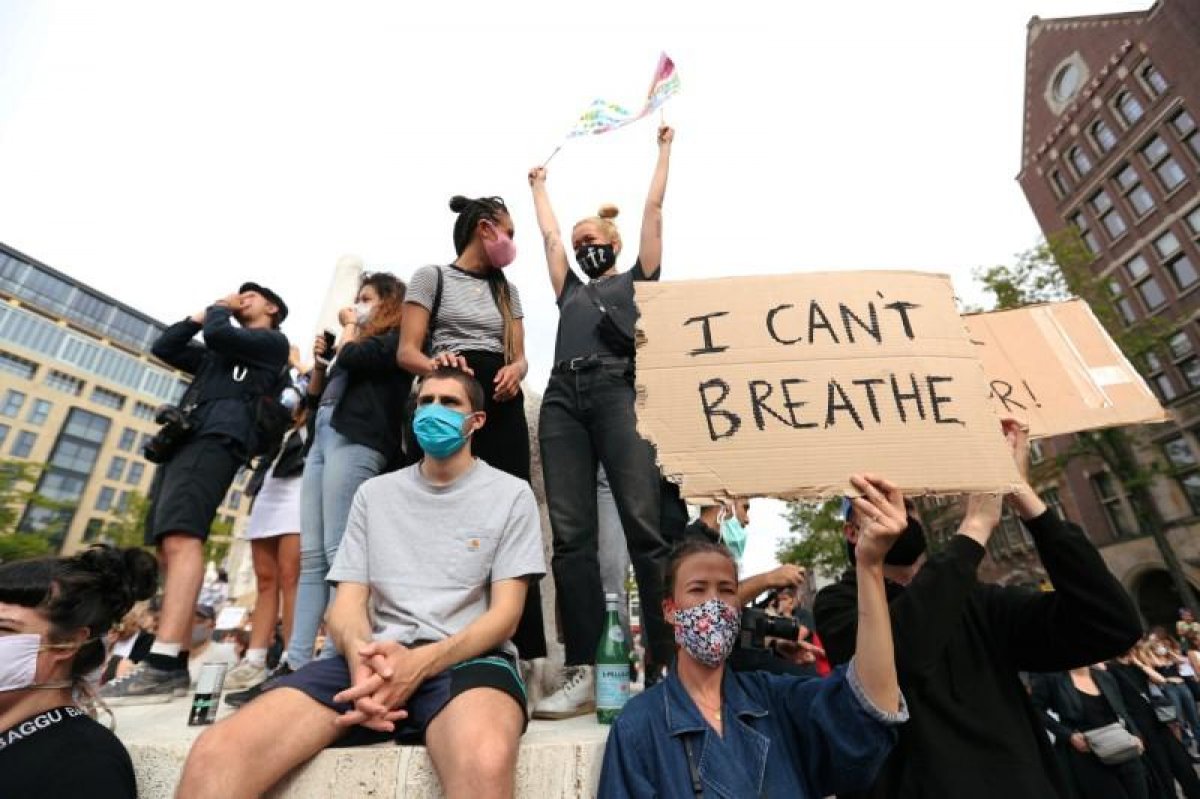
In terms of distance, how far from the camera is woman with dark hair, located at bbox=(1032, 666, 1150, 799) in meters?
4.74

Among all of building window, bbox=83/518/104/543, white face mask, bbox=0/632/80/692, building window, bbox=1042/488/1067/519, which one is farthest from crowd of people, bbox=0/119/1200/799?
building window, bbox=83/518/104/543

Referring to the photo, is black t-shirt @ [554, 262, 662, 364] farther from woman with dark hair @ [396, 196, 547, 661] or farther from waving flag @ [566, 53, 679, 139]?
waving flag @ [566, 53, 679, 139]

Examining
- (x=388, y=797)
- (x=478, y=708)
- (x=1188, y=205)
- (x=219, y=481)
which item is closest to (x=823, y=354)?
(x=478, y=708)

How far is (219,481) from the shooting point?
10.9 ft

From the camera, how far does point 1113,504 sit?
25781 mm

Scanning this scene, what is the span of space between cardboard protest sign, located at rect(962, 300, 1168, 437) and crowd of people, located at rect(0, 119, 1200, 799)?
186 mm

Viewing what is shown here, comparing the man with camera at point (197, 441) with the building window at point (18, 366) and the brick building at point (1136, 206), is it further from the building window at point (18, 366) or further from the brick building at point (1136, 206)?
the building window at point (18, 366)

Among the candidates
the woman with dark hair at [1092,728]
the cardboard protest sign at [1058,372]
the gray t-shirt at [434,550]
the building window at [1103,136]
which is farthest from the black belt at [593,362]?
the building window at [1103,136]

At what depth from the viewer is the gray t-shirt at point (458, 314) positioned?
10.9 ft

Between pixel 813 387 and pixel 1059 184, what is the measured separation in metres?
36.8

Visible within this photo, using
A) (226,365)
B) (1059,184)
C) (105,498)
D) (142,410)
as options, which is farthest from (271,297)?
(142,410)

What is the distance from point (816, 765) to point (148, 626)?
7.30 metres

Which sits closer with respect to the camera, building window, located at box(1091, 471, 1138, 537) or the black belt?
the black belt

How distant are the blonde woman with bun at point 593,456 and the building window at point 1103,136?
33.3 metres
